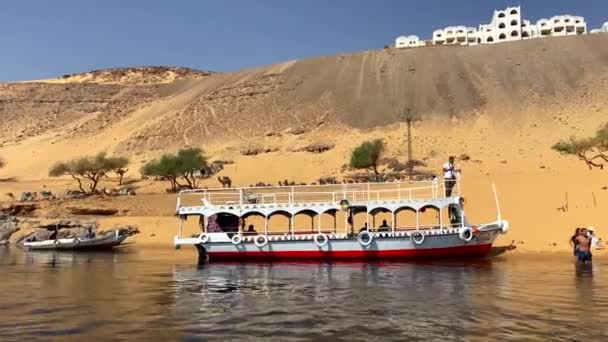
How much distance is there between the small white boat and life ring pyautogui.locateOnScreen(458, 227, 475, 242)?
20.8m

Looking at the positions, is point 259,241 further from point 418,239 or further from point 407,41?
point 407,41

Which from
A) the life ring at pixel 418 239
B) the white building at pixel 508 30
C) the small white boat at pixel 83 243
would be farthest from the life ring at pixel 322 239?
the white building at pixel 508 30

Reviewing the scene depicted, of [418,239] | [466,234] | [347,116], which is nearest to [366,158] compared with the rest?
[347,116]

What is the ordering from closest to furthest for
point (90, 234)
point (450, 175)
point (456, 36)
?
point (450, 175) < point (90, 234) < point (456, 36)

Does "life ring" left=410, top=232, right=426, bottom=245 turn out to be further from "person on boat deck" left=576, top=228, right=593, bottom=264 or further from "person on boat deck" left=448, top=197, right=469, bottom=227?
"person on boat deck" left=576, top=228, right=593, bottom=264

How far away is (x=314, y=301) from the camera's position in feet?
49.7

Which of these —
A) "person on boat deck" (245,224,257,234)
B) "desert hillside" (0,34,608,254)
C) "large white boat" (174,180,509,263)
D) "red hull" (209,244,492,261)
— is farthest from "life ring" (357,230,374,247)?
"desert hillside" (0,34,608,254)

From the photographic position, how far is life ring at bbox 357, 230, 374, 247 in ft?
82.1

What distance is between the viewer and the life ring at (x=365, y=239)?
25016 mm

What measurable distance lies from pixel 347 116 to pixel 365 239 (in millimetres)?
60325

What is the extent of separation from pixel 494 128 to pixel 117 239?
172 feet

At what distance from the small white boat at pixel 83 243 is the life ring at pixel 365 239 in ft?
56.9

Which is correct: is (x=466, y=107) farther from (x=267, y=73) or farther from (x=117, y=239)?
(x=117, y=239)

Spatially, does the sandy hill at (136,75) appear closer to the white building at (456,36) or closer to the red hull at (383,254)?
the white building at (456,36)
